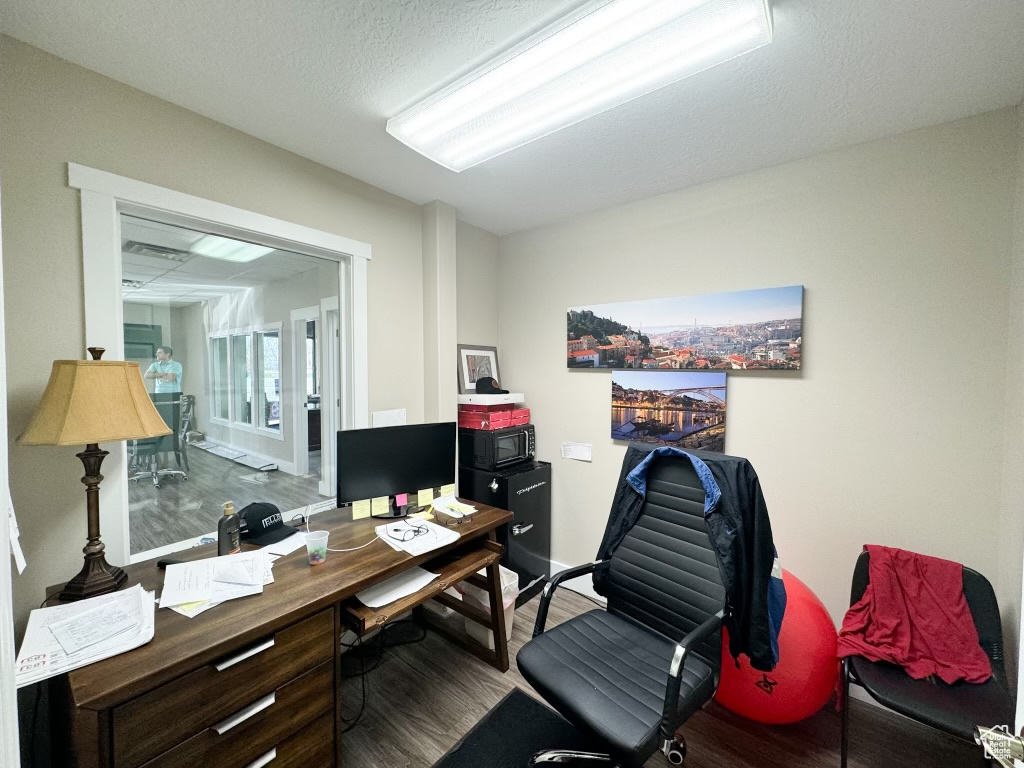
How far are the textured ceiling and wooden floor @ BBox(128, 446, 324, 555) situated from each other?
61.4 inches

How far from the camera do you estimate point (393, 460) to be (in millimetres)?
2074

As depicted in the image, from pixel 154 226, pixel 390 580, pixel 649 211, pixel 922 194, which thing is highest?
pixel 649 211

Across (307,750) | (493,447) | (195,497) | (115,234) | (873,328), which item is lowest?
(307,750)

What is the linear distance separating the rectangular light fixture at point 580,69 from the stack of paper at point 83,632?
6.46 ft

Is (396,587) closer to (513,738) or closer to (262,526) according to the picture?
(262,526)

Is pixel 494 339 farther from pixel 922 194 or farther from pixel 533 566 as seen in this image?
pixel 922 194

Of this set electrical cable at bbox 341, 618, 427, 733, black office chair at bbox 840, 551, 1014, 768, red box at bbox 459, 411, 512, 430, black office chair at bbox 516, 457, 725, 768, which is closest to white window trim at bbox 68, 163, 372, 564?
electrical cable at bbox 341, 618, 427, 733

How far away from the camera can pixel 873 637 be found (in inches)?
65.2

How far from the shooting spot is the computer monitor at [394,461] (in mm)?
1960

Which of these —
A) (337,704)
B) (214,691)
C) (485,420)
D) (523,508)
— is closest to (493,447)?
(485,420)

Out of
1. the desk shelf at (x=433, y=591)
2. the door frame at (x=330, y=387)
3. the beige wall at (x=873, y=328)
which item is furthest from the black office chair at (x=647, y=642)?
the door frame at (x=330, y=387)

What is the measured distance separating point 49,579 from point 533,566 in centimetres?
231

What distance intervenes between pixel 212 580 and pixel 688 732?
2045mm

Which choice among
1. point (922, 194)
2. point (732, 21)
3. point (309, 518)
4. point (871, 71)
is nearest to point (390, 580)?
point (309, 518)
